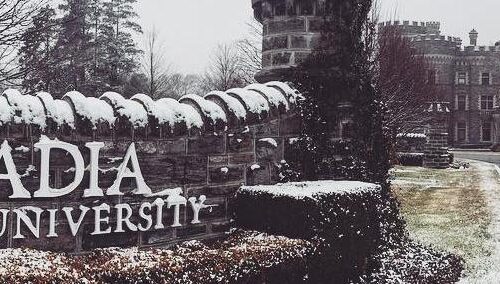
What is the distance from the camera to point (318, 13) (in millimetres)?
6137

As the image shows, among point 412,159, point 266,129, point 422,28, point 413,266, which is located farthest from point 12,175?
point 422,28

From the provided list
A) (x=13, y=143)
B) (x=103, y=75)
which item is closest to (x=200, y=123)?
(x=13, y=143)

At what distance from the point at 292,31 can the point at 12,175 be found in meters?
3.51

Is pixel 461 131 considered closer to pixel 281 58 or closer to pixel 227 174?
pixel 281 58

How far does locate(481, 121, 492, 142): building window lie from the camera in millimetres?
50719

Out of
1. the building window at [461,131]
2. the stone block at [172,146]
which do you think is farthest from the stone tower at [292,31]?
the building window at [461,131]

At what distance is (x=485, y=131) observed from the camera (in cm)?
5091

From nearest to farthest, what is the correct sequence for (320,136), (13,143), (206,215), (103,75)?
(13,143)
(206,215)
(320,136)
(103,75)

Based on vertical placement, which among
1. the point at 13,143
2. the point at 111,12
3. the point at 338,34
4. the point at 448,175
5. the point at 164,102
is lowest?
the point at 448,175

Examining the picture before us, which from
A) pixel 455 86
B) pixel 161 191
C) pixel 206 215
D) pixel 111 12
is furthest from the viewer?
pixel 455 86

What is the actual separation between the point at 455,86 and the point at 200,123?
164 feet

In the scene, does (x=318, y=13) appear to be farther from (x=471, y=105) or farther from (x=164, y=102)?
(x=471, y=105)

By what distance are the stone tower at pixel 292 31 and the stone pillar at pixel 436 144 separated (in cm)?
2044

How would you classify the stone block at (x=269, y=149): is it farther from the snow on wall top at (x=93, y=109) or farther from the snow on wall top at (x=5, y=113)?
the snow on wall top at (x=5, y=113)
